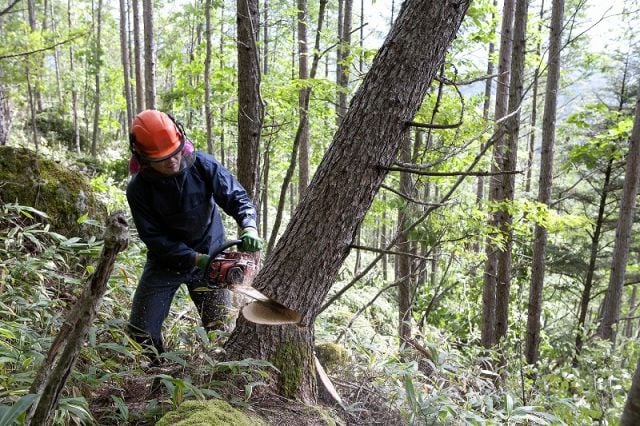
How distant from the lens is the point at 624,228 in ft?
24.7

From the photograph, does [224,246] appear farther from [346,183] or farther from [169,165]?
[346,183]

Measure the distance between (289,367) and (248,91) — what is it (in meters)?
2.65

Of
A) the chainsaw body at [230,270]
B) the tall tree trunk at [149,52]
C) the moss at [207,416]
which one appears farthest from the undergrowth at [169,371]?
the tall tree trunk at [149,52]

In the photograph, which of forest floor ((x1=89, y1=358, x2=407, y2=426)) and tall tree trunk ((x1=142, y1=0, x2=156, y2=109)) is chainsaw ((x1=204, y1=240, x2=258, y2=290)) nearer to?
forest floor ((x1=89, y1=358, x2=407, y2=426))

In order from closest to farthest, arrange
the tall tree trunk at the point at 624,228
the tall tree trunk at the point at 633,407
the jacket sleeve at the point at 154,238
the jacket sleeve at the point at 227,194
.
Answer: the tall tree trunk at the point at 633,407 < the jacket sleeve at the point at 154,238 < the jacket sleeve at the point at 227,194 < the tall tree trunk at the point at 624,228

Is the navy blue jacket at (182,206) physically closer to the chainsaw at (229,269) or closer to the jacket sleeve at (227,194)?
the jacket sleeve at (227,194)

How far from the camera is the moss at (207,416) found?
1.94 m

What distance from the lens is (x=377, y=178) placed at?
8.73 feet

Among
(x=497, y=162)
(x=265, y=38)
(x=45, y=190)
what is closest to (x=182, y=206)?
(x=45, y=190)

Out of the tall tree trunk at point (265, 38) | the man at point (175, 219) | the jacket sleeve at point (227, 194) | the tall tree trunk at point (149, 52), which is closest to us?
the man at point (175, 219)

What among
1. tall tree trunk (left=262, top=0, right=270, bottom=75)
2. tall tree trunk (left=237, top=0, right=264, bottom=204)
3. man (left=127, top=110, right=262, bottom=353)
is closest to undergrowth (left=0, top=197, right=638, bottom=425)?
man (left=127, top=110, right=262, bottom=353)

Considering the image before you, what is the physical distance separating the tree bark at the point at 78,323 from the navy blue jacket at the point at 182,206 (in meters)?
1.69

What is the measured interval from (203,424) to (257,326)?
2.49ft

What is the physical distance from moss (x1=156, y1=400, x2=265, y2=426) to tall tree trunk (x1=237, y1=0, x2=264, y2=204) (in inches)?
101
